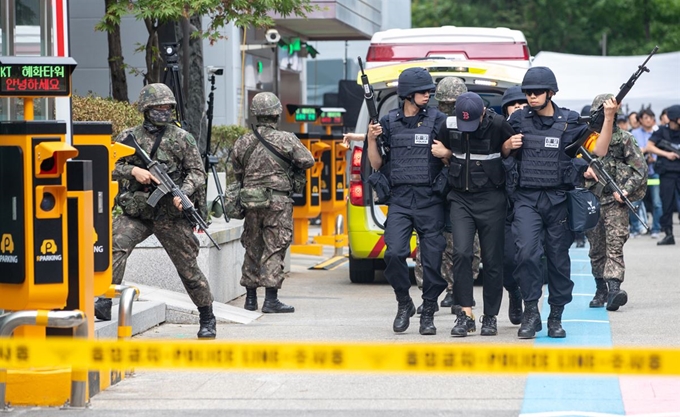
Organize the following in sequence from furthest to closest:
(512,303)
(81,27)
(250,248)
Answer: (81,27)
(250,248)
(512,303)

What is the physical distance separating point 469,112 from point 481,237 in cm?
95

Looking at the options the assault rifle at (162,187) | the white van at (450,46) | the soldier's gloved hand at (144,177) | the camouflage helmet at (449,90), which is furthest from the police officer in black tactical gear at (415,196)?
the white van at (450,46)

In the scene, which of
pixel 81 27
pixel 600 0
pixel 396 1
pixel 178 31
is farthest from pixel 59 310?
pixel 600 0

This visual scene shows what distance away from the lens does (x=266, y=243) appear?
1145 cm

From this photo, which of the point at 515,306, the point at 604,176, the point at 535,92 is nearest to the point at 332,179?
the point at 604,176

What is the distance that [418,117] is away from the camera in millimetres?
9789

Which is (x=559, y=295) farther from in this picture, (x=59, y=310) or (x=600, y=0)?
(x=600, y=0)

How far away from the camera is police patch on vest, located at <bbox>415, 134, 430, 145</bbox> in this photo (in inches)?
381

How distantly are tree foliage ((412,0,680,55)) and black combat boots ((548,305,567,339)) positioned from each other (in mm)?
39489

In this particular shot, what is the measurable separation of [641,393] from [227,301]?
5585 millimetres

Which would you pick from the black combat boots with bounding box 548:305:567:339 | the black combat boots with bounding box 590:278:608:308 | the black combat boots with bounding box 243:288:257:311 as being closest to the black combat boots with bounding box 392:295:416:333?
the black combat boots with bounding box 548:305:567:339

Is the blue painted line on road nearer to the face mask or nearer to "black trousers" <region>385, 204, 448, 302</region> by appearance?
"black trousers" <region>385, 204, 448, 302</region>

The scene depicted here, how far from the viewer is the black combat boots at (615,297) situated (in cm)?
1123

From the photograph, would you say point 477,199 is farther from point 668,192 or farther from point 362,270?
point 668,192
